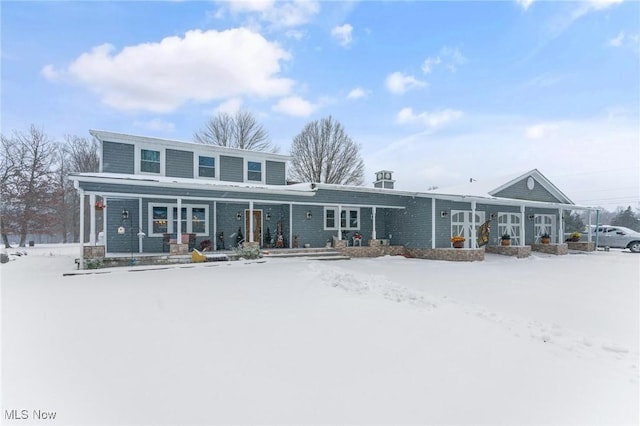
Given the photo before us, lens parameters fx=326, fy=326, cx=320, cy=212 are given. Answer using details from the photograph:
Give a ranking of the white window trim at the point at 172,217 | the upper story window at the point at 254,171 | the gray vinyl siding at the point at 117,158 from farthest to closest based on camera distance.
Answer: the upper story window at the point at 254,171 < the white window trim at the point at 172,217 < the gray vinyl siding at the point at 117,158

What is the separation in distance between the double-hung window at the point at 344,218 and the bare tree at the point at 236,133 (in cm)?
1725

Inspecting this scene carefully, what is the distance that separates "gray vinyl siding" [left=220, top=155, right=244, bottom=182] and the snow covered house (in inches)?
1.9

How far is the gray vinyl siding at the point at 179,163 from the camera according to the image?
47.0 ft

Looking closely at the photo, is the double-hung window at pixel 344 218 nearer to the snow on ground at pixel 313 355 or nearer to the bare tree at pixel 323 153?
the snow on ground at pixel 313 355

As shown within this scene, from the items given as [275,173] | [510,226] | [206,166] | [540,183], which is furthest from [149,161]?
[540,183]

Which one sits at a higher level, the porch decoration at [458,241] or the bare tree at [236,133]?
the bare tree at [236,133]

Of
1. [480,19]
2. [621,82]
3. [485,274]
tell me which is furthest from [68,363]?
[621,82]

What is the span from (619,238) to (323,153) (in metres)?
23.7

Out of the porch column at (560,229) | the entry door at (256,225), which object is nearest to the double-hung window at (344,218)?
the entry door at (256,225)

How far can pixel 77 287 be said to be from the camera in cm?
775

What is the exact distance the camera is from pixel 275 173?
16.9m

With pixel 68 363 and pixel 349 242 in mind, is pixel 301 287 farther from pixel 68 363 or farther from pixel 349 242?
pixel 349 242

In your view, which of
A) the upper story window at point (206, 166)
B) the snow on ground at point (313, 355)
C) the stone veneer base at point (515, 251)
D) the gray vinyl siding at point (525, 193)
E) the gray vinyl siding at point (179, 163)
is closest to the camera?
the snow on ground at point (313, 355)

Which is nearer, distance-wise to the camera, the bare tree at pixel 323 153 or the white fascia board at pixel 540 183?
the white fascia board at pixel 540 183
